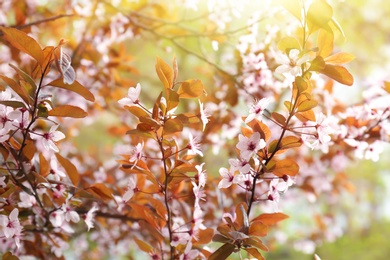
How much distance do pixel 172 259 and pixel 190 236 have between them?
50 millimetres

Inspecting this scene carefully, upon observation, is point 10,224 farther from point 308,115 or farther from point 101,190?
point 308,115

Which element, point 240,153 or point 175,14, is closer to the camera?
point 240,153

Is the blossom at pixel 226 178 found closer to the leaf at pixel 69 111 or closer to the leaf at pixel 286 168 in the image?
the leaf at pixel 286 168

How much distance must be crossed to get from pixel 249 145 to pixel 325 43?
0.19 meters

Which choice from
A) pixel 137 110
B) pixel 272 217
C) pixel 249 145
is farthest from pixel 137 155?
pixel 272 217

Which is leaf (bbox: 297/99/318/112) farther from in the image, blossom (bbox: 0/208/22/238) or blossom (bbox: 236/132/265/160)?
blossom (bbox: 0/208/22/238)

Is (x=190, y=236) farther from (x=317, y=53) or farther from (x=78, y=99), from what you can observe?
(x=78, y=99)

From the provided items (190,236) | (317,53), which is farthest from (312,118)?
(190,236)

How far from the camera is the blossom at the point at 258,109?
747mm

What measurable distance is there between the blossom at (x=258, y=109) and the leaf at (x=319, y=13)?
0.13m

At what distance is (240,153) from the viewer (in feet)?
2.44

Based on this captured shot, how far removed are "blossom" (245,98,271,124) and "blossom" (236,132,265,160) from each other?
0.03 m

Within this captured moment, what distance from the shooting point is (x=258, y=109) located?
76 centimetres

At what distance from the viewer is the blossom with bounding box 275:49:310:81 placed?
72cm
